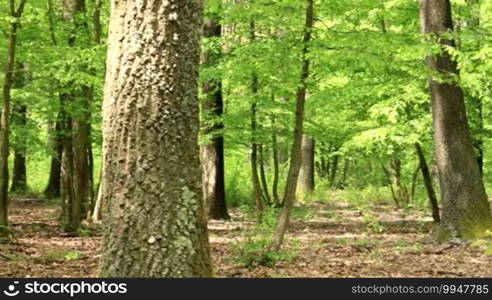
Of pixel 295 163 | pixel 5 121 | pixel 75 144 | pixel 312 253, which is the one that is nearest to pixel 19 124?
pixel 75 144

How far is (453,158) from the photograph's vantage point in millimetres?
9984

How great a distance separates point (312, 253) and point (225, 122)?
4.87 metres

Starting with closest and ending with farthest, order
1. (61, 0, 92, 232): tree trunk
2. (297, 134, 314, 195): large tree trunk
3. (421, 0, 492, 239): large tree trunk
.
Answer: (421, 0, 492, 239): large tree trunk → (61, 0, 92, 232): tree trunk → (297, 134, 314, 195): large tree trunk

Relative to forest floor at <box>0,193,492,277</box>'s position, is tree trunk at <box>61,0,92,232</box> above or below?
above

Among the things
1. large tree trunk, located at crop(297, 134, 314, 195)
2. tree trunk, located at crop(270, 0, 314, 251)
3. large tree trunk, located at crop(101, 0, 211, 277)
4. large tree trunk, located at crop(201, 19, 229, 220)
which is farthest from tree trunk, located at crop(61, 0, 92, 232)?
large tree trunk, located at crop(297, 134, 314, 195)

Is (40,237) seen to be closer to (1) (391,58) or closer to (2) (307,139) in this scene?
(1) (391,58)

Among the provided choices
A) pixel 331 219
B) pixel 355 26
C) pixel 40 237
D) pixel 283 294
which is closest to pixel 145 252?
pixel 283 294

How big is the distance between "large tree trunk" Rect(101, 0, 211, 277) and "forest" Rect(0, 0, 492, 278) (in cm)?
1

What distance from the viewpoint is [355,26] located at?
13.1 meters

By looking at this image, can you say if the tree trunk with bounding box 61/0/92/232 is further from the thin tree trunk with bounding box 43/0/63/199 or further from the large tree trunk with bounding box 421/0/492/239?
the large tree trunk with bounding box 421/0/492/239

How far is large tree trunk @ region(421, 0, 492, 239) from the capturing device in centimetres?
990

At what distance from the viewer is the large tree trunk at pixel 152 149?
4359mm

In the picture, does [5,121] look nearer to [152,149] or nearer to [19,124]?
[19,124]

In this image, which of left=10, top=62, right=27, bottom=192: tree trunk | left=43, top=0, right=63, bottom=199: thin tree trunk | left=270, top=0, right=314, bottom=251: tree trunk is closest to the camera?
left=270, top=0, right=314, bottom=251: tree trunk
